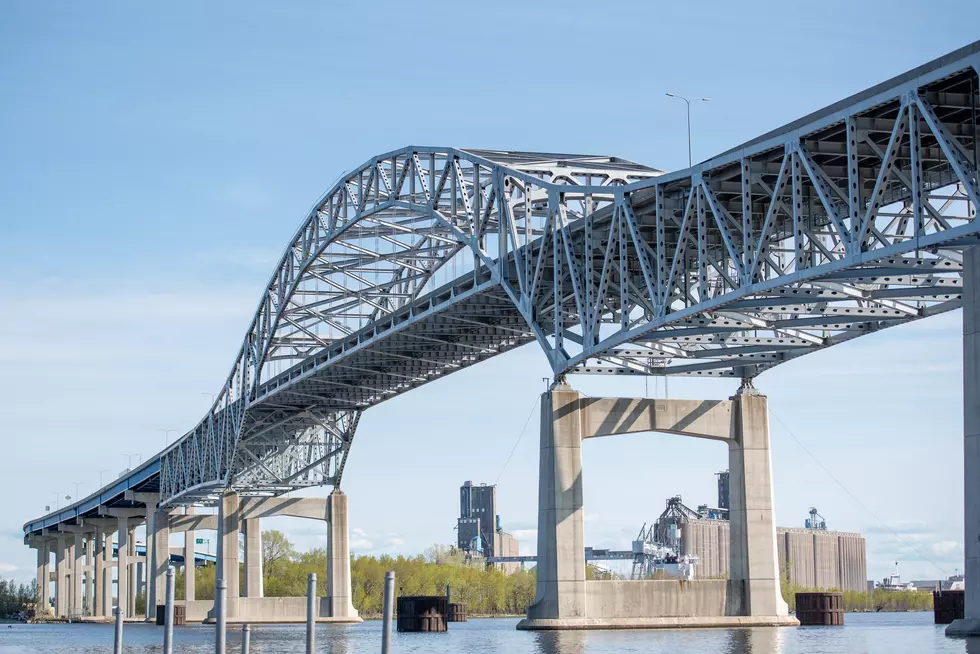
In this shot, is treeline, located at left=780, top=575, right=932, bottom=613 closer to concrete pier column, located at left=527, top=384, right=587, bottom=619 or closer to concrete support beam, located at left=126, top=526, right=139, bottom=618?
concrete support beam, located at left=126, top=526, right=139, bottom=618

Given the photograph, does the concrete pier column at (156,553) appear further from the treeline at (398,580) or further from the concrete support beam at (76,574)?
the concrete support beam at (76,574)

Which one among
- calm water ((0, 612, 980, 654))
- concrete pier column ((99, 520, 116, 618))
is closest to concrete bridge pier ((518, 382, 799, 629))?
calm water ((0, 612, 980, 654))

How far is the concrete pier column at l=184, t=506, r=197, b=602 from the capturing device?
134 m

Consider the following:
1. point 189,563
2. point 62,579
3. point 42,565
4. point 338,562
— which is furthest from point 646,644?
point 42,565

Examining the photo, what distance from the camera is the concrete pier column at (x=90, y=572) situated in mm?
160750

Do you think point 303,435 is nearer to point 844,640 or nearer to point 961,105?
point 844,640

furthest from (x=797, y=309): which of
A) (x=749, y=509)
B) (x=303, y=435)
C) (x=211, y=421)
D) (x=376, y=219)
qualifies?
(x=211, y=421)

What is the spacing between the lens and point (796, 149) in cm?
3884

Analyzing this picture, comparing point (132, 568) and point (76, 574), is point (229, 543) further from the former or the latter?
point (76, 574)

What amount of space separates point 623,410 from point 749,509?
5.64 meters

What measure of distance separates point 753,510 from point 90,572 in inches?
4887

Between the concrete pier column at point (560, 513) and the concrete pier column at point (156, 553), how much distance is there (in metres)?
80.7

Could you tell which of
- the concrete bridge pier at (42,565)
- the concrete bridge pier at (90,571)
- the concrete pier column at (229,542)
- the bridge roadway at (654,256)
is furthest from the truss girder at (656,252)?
the concrete bridge pier at (42,565)

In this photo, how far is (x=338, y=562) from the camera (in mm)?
101062
